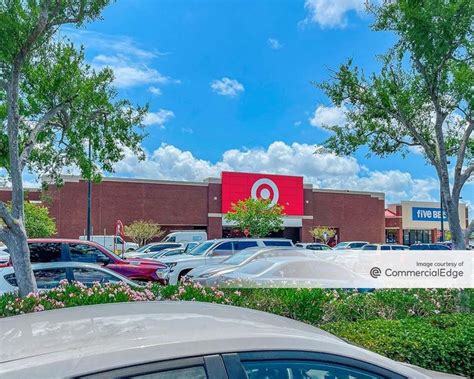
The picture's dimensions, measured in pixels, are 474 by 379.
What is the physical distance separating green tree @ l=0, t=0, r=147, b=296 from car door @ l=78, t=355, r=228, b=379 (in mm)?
6888

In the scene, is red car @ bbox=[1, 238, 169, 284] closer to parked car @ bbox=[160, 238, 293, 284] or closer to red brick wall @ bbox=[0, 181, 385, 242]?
parked car @ bbox=[160, 238, 293, 284]

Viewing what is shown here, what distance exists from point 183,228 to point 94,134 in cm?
4051

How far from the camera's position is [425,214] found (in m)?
62.7

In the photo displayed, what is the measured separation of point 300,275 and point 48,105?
702 cm

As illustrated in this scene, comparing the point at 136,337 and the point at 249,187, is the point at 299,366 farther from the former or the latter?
the point at 249,187

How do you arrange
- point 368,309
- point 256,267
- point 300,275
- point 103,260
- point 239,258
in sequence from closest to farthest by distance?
point 368,309, point 300,275, point 256,267, point 103,260, point 239,258

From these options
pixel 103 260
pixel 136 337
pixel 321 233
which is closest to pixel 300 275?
pixel 103 260

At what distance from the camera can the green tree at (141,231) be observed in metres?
46.2

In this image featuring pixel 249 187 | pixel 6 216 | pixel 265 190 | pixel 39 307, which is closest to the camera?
pixel 39 307

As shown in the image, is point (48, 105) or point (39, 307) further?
point (48, 105)

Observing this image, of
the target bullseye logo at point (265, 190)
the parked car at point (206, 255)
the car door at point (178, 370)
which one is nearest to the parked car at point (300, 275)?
the parked car at point (206, 255)

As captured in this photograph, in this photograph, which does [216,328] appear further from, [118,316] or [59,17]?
[59,17]

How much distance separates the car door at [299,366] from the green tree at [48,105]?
273 inches

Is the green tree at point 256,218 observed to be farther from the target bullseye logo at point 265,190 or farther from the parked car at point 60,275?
the parked car at point 60,275
